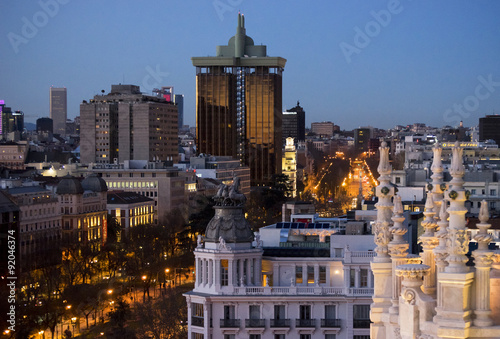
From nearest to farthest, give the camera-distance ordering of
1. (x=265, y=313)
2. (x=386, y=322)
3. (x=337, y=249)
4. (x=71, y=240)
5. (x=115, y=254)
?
1. (x=386, y=322)
2. (x=265, y=313)
3. (x=337, y=249)
4. (x=115, y=254)
5. (x=71, y=240)

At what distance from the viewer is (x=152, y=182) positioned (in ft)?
596

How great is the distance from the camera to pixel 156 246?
4483 inches

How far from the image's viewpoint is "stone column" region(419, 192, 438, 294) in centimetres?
1869

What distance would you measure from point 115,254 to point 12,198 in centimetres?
1390

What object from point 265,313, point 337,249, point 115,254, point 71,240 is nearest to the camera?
point 265,313

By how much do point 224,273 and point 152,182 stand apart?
413 feet

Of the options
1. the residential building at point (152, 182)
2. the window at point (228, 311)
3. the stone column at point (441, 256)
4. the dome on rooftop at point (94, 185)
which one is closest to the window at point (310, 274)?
the window at point (228, 311)

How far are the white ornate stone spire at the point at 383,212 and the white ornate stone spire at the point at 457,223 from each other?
16.2 feet

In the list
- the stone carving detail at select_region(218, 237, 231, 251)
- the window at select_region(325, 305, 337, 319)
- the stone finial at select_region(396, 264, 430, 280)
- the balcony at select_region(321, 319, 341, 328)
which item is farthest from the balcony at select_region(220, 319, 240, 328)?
the stone finial at select_region(396, 264, 430, 280)

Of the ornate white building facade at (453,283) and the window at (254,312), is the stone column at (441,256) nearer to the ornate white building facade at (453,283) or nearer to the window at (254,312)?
the ornate white building facade at (453,283)

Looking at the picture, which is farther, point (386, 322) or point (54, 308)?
point (54, 308)

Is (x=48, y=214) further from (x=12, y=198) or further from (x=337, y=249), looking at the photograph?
(x=337, y=249)

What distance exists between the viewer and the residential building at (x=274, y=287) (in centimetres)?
5512

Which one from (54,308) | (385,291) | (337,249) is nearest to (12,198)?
(54,308)
